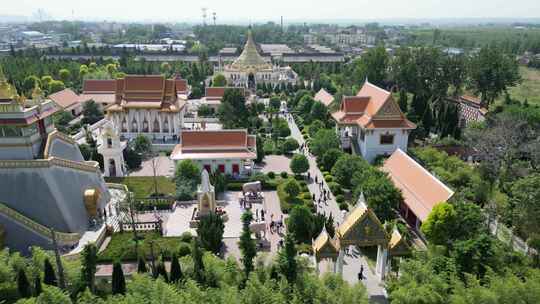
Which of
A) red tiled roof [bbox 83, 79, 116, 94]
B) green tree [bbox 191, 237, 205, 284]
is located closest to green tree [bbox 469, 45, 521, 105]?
green tree [bbox 191, 237, 205, 284]

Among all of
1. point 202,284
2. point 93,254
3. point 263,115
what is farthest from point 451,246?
point 263,115

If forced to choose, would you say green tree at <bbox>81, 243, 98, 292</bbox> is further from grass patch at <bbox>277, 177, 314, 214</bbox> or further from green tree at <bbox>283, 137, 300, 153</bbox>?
green tree at <bbox>283, 137, 300, 153</bbox>

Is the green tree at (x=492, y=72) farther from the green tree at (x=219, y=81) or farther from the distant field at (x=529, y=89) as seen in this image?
the green tree at (x=219, y=81)

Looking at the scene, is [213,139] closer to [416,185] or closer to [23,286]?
[416,185]

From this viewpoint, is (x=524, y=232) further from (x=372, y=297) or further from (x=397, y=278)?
(x=372, y=297)

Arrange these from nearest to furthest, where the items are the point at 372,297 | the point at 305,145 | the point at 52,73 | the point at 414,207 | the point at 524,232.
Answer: the point at 372,297
the point at 524,232
the point at 414,207
the point at 305,145
the point at 52,73

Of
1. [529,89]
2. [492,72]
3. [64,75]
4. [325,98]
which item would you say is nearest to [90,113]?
[64,75]
